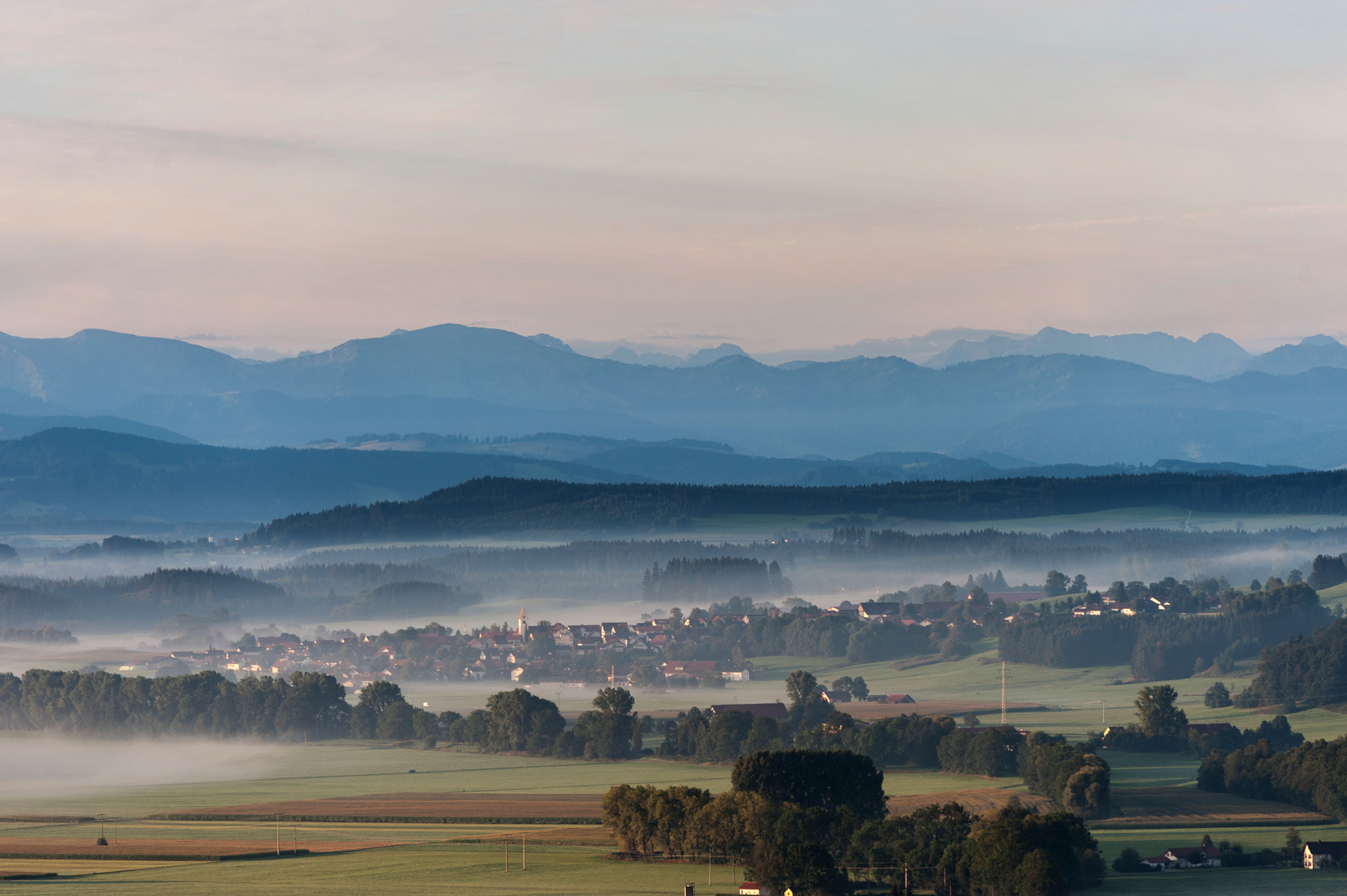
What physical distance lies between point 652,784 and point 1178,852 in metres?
38.3

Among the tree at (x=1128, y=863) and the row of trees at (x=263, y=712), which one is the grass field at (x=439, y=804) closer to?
the tree at (x=1128, y=863)

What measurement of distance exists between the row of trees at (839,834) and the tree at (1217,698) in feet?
242

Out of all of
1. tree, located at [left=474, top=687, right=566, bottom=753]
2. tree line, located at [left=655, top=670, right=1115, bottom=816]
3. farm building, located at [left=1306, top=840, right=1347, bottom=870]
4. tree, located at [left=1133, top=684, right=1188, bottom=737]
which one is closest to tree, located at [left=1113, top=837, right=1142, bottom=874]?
farm building, located at [left=1306, top=840, right=1347, bottom=870]

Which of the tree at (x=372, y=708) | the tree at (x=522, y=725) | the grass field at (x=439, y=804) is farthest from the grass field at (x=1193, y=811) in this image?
the tree at (x=372, y=708)

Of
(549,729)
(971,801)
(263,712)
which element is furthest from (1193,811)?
(263,712)

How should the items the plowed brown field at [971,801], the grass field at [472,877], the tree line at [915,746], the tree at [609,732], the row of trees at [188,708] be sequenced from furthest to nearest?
the row of trees at [188,708] < the tree at [609,732] < the tree line at [915,746] < the plowed brown field at [971,801] < the grass field at [472,877]

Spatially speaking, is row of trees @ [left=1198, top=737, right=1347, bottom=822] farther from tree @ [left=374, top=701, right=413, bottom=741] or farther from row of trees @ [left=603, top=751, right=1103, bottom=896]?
tree @ [left=374, top=701, right=413, bottom=741]

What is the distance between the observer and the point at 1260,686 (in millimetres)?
165125

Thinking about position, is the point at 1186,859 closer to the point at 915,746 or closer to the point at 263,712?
the point at 915,746

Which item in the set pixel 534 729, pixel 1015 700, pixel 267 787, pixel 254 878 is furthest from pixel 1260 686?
pixel 254 878

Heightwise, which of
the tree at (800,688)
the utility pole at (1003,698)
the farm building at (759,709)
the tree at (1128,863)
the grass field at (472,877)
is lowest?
the utility pole at (1003,698)

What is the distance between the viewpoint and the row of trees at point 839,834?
263ft

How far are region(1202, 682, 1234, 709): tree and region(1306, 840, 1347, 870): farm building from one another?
75575mm

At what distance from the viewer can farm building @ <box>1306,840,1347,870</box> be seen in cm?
8781
